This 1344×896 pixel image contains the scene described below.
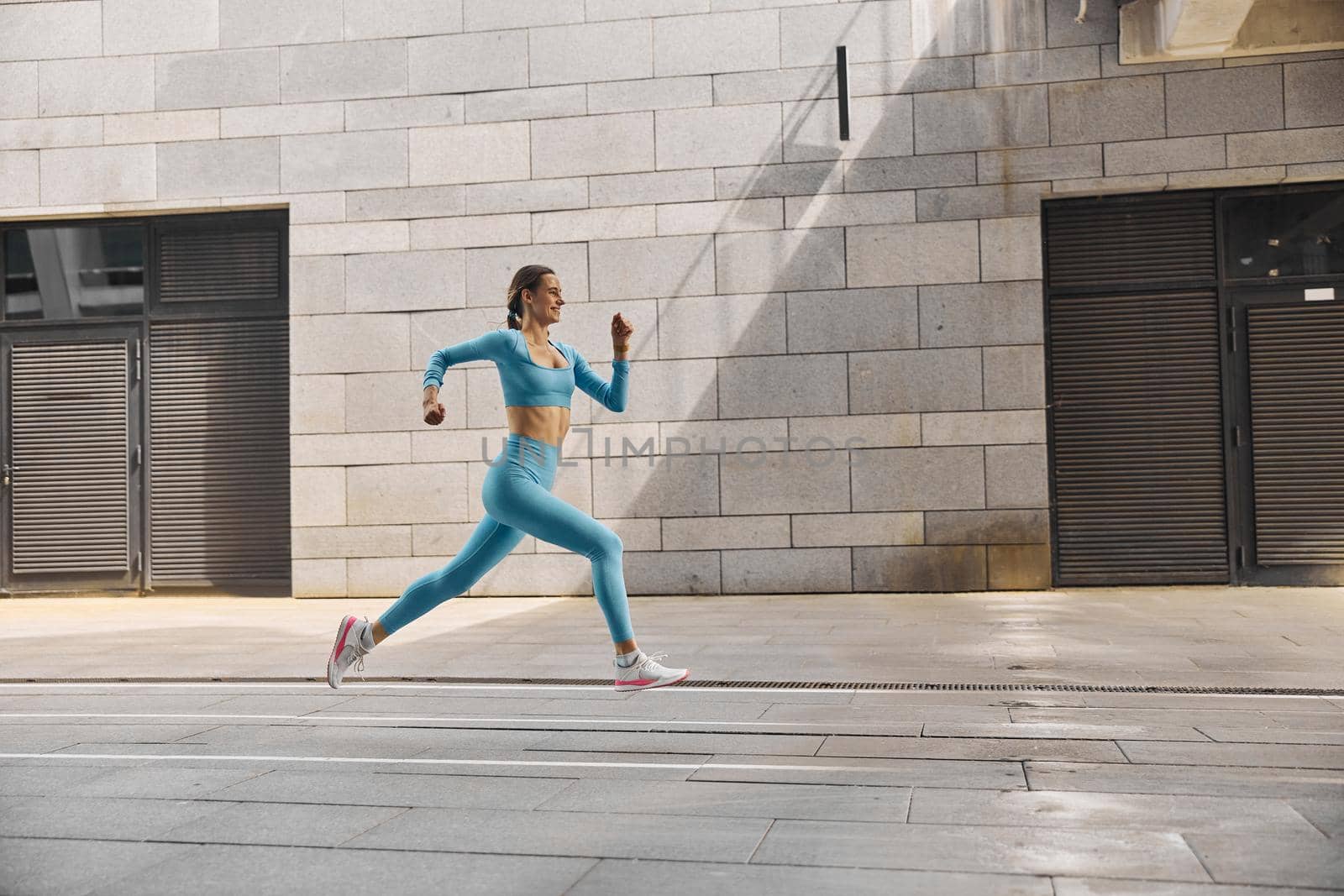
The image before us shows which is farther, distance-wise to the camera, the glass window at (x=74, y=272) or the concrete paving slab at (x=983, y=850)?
the glass window at (x=74, y=272)

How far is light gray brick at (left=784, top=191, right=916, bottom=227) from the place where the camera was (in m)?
12.1

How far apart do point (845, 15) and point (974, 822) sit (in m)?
9.82

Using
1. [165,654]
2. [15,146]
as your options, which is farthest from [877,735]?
[15,146]

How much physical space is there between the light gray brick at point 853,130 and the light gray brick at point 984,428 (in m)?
2.46

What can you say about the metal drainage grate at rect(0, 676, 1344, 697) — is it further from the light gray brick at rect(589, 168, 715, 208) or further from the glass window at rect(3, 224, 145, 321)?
the glass window at rect(3, 224, 145, 321)

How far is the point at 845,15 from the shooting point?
12.2m

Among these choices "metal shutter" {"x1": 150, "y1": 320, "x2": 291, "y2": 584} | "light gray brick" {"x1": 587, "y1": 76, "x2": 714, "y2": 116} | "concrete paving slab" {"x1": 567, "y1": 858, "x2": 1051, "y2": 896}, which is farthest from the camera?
"metal shutter" {"x1": 150, "y1": 320, "x2": 291, "y2": 584}

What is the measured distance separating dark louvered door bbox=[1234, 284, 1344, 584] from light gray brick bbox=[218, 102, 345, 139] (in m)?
8.60

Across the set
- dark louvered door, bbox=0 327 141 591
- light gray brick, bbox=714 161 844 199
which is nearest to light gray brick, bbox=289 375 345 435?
dark louvered door, bbox=0 327 141 591

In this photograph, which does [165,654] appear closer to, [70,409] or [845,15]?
[70,409]

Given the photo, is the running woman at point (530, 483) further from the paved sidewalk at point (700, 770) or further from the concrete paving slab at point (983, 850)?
the concrete paving slab at point (983, 850)

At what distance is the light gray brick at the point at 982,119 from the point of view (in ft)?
39.1

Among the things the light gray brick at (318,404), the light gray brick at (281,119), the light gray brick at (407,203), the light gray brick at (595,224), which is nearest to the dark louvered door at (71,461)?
the light gray brick at (318,404)

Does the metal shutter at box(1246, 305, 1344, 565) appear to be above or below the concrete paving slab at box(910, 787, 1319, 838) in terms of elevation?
above
